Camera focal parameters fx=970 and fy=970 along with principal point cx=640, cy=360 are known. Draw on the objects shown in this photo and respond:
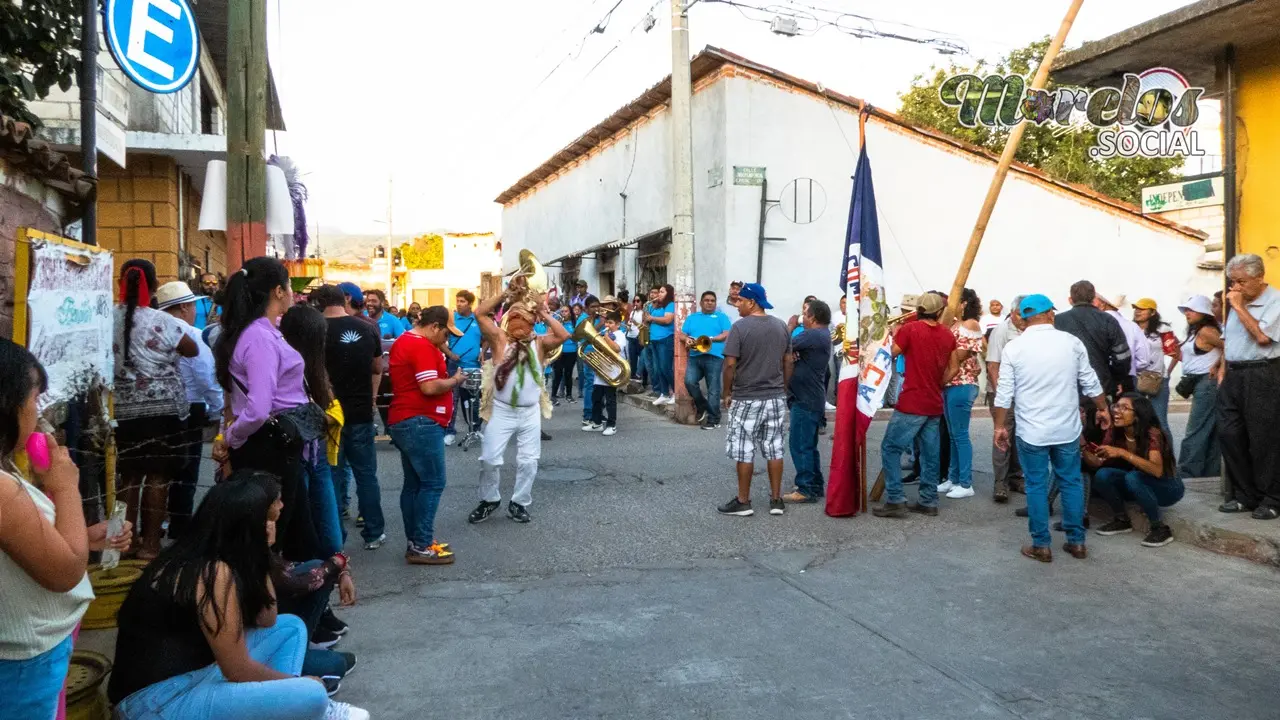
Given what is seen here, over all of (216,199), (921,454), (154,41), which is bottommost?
(921,454)

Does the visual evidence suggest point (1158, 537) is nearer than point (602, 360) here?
Yes

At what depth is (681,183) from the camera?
46.0 ft

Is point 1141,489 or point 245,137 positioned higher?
point 245,137

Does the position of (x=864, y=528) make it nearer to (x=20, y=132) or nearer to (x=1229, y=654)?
(x=1229, y=654)

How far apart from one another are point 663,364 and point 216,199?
9316mm

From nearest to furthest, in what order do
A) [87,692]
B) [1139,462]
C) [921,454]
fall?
[87,692] < [1139,462] < [921,454]

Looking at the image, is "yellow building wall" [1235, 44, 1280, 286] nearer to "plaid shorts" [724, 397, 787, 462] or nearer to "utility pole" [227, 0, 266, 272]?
"plaid shorts" [724, 397, 787, 462]

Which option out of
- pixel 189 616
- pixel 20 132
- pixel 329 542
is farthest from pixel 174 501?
pixel 189 616

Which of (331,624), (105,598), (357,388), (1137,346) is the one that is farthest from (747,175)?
(105,598)

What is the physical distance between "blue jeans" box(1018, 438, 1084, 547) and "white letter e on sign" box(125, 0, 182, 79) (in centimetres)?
596

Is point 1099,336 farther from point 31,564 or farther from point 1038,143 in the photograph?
point 1038,143

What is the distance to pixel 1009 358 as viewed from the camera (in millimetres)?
6699

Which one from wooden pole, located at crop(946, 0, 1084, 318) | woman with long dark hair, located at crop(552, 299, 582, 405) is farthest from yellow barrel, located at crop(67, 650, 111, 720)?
woman with long dark hair, located at crop(552, 299, 582, 405)

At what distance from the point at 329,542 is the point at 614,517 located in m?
2.88
